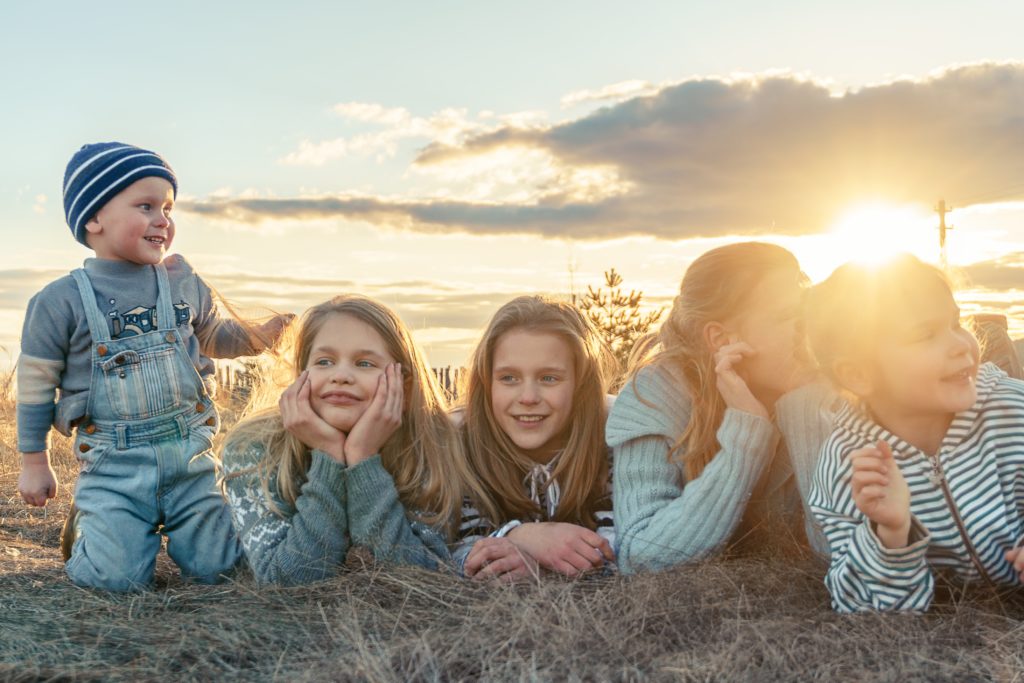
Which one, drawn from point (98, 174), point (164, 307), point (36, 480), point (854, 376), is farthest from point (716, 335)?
point (36, 480)

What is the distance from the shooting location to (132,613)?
376 centimetres

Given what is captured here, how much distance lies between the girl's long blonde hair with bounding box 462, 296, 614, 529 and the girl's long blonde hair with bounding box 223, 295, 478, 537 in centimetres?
11

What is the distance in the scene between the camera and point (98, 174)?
186 inches

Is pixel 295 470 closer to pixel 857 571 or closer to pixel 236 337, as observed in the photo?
pixel 236 337

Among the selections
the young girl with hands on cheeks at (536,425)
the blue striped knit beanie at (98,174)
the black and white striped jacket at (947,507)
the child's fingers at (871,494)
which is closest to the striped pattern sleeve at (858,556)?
the black and white striped jacket at (947,507)

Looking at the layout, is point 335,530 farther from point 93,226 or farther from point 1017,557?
point 1017,557

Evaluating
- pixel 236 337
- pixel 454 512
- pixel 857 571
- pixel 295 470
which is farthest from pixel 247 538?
pixel 857 571

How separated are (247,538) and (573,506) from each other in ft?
4.50

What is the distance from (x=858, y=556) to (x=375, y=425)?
6.27 ft

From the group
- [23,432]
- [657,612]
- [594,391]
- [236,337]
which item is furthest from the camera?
[236,337]

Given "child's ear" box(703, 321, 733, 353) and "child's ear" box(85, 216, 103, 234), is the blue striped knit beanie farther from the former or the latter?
"child's ear" box(703, 321, 733, 353)

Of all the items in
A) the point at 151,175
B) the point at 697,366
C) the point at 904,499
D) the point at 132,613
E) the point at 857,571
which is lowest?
the point at 132,613

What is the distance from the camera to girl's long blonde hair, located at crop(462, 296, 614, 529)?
13.8 feet

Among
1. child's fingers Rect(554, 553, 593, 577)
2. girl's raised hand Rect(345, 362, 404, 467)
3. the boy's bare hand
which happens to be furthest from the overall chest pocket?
child's fingers Rect(554, 553, 593, 577)
